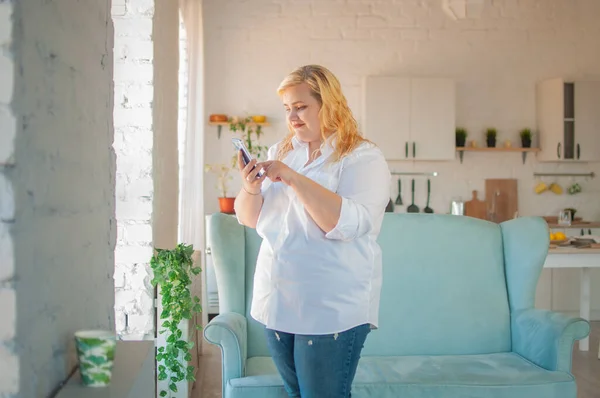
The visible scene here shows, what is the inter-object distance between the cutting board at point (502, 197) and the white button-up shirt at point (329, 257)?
4.71 metres

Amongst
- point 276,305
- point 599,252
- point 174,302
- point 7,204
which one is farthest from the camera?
point 599,252

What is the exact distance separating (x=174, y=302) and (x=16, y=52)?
1895mm

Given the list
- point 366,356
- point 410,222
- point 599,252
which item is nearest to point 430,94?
point 599,252

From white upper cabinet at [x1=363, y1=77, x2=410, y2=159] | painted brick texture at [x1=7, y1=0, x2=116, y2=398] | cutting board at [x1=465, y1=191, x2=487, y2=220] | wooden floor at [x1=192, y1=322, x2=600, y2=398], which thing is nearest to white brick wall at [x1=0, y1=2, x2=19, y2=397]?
painted brick texture at [x1=7, y1=0, x2=116, y2=398]

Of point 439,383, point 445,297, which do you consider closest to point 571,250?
point 445,297

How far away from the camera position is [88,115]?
129 cm

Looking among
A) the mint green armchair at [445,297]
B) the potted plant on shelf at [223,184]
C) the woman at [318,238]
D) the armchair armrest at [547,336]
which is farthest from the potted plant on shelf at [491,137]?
the woman at [318,238]

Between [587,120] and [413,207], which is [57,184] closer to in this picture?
[413,207]

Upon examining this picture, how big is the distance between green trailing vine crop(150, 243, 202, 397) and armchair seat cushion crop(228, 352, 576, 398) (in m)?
0.37

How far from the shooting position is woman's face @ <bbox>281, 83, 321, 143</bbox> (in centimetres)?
178

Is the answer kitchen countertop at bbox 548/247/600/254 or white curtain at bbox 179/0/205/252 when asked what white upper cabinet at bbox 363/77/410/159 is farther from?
kitchen countertop at bbox 548/247/600/254

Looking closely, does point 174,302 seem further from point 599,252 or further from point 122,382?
point 599,252

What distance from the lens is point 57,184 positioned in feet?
3.57

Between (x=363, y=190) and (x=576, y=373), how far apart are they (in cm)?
289
